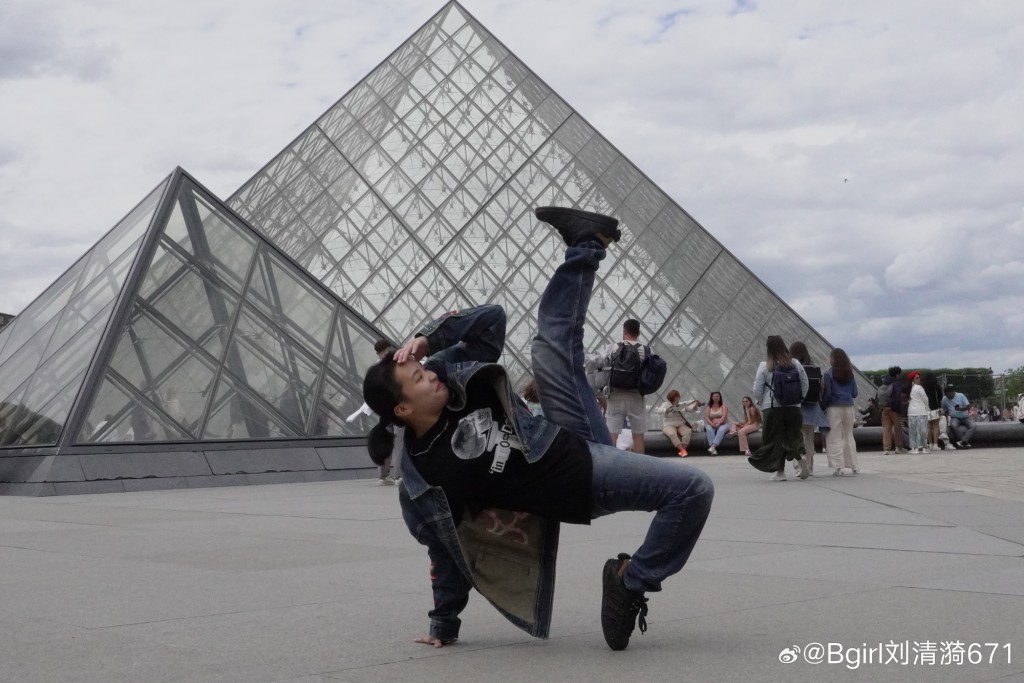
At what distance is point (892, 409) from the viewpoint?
58.0 feet

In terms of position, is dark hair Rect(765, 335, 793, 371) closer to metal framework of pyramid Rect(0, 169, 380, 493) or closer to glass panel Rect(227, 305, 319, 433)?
metal framework of pyramid Rect(0, 169, 380, 493)

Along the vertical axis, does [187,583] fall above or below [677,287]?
below

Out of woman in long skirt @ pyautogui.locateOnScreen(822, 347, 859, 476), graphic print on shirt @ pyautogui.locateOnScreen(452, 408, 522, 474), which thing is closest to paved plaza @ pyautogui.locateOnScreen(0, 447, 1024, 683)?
graphic print on shirt @ pyautogui.locateOnScreen(452, 408, 522, 474)

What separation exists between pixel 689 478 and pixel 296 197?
94.7 ft

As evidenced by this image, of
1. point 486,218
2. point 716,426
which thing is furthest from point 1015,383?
point 716,426

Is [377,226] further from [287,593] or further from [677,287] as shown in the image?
[287,593]

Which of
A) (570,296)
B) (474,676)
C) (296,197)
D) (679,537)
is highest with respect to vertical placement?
(296,197)

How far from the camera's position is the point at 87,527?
729 cm

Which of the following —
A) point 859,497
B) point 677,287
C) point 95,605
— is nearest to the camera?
point 95,605

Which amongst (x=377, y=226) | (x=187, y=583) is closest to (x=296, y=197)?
(x=377, y=226)

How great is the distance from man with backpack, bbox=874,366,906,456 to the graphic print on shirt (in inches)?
571

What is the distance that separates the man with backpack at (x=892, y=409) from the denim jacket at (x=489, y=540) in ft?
47.2

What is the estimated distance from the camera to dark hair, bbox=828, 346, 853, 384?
454 inches

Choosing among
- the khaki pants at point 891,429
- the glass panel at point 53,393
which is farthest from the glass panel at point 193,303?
the khaki pants at point 891,429
